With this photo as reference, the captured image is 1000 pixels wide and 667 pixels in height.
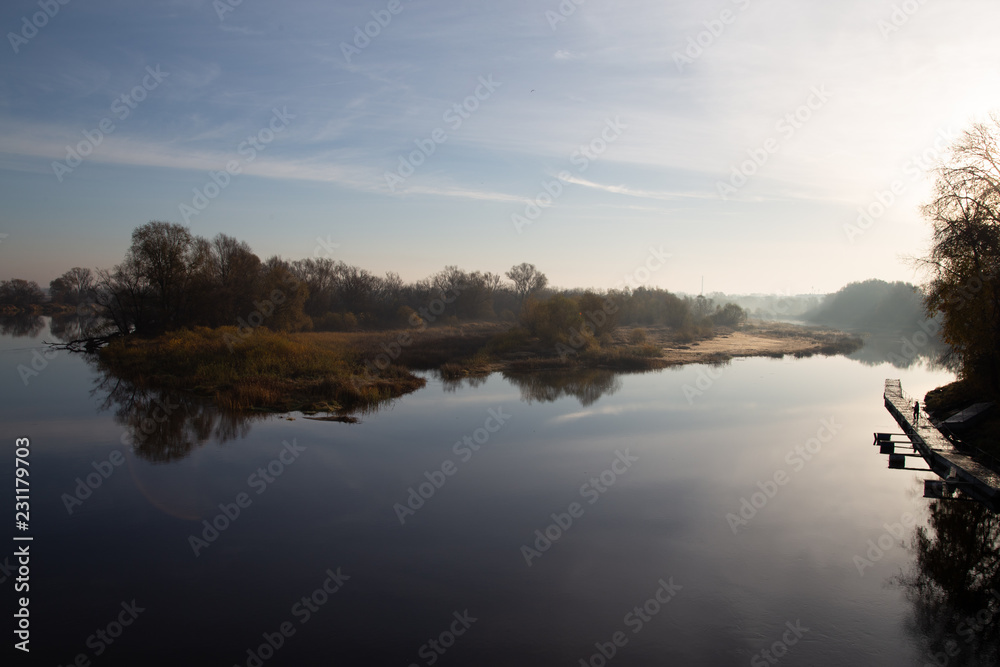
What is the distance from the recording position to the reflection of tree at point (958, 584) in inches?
275

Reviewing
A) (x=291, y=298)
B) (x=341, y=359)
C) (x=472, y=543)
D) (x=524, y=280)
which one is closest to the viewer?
(x=472, y=543)

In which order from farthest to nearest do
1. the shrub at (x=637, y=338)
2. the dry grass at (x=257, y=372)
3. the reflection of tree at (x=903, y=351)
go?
the shrub at (x=637, y=338), the reflection of tree at (x=903, y=351), the dry grass at (x=257, y=372)

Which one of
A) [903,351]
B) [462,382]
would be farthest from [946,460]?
[903,351]

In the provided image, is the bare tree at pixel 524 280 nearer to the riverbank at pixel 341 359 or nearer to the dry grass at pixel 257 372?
the riverbank at pixel 341 359

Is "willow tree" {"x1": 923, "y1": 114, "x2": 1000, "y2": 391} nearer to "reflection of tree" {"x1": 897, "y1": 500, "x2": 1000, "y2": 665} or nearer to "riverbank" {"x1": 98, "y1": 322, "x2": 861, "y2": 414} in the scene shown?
"reflection of tree" {"x1": 897, "y1": 500, "x2": 1000, "y2": 665}

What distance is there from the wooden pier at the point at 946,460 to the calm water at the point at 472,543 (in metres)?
0.66

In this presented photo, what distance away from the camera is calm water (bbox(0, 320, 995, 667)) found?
6.85 metres

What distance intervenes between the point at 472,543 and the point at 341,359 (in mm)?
18287

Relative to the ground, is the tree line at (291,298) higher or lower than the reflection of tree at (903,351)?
higher

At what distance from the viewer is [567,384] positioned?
85.9ft

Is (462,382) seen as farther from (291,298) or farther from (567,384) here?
(291,298)

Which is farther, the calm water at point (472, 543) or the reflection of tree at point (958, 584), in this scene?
the reflection of tree at point (958, 584)

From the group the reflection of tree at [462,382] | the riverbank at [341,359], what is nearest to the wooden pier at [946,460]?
the riverbank at [341,359]

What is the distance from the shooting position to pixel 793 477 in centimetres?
1327
